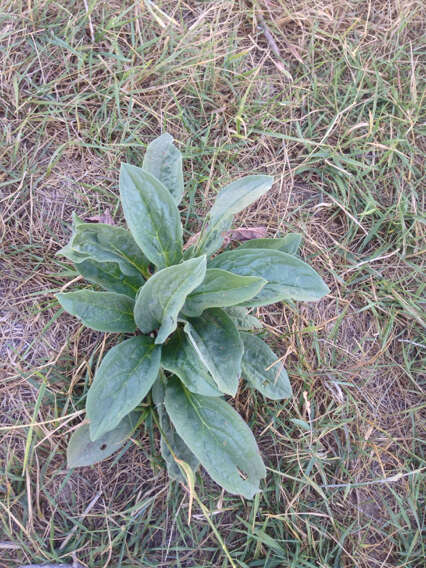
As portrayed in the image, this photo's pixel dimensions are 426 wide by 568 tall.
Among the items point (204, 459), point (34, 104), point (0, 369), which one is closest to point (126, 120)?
point (34, 104)

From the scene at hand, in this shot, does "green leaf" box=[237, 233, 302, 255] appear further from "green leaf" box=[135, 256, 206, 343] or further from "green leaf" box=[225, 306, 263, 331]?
"green leaf" box=[135, 256, 206, 343]

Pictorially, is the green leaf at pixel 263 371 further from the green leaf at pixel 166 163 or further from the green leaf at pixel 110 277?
the green leaf at pixel 166 163

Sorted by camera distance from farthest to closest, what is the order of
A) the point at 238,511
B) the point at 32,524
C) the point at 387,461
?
the point at 387,461 → the point at 238,511 → the point at 32,524

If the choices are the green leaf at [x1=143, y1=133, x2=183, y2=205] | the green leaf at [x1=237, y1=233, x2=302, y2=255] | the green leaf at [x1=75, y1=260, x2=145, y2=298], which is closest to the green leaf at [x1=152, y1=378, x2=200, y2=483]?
the green leaf at [x1=75, y1=260, x2=145, y2=298]

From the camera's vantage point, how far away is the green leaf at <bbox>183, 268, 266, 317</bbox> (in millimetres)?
1427

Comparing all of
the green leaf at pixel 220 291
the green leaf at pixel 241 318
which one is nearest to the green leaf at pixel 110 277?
the green leaf at pixel 220 291

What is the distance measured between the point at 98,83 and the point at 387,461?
6.71 ft

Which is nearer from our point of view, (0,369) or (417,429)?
(0,369)

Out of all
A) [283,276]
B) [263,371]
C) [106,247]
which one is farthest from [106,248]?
[263,371]

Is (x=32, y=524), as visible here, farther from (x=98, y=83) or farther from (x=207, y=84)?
(x=207, y=84)

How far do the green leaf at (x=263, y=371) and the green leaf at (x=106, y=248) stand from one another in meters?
0.49

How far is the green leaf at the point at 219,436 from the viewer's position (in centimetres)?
160

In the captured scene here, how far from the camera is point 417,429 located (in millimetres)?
2133

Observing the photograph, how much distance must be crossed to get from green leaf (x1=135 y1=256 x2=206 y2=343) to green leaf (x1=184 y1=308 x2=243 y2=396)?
0.08m
